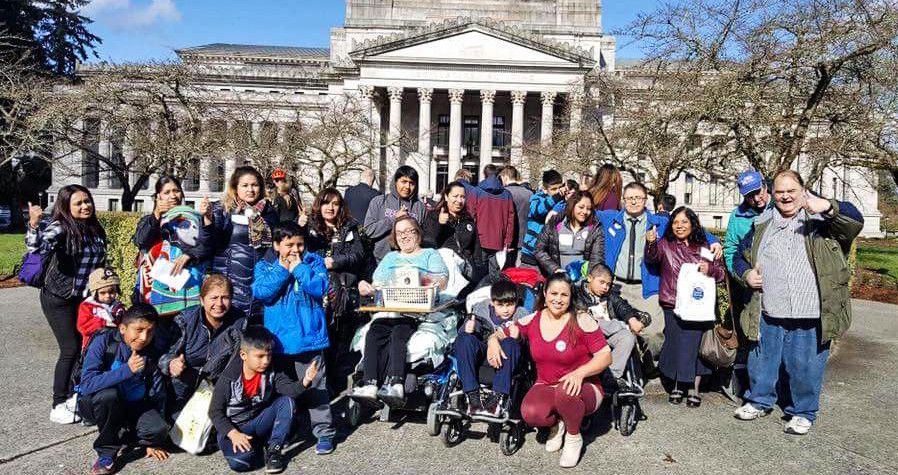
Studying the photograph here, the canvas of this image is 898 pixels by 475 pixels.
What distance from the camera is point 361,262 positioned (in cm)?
704

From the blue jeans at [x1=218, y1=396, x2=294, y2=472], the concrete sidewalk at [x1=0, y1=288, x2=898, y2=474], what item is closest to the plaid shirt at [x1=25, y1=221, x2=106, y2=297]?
the concrete sidewalk at [x1=0, y1=288, x2=898, y2=474]

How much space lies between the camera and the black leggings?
5855 millimetres

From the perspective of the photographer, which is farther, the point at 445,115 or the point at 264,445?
the point at 445,115

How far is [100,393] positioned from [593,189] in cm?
550

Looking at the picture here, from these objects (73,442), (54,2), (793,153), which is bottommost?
(73,442)

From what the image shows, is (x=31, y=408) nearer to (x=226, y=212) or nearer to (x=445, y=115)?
(x=226, y=212)

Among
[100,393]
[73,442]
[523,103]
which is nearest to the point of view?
[100,393]

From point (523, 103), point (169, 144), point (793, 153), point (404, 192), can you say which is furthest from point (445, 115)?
point (404, 192)

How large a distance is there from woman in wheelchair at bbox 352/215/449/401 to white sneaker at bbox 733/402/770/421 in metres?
3.15

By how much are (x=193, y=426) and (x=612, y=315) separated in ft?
12.9

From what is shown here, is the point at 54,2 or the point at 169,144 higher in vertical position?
the point at 54,2

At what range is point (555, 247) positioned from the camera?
7156 mm

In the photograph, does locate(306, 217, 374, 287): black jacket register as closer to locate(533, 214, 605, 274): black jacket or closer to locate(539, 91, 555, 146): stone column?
locate(533, 214, 605, 274): black jacket

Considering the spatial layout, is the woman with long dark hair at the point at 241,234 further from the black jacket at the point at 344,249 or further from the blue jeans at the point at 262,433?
the blue jeans at the point at 262,433
